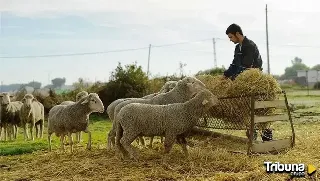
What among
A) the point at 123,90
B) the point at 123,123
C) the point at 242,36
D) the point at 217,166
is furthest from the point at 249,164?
the point at 123,90

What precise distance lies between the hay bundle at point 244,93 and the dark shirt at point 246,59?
513 millimetres

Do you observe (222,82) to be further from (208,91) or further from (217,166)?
(217,166)

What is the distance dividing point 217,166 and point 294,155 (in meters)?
1.87

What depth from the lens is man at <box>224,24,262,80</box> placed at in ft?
34.5

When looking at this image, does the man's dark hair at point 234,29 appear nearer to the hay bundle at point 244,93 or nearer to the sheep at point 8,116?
the hay bundle at point 244,93

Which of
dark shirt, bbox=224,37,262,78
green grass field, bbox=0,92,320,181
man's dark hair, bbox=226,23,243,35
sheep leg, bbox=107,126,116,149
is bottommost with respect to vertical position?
green grass field, bbox=0,92,320,181

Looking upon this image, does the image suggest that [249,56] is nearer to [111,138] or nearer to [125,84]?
[111,138]

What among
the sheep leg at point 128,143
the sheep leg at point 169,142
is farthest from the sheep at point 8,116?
the sheep leg at point 169,142

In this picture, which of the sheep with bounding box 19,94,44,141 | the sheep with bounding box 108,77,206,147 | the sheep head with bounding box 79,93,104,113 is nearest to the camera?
the sheep with bounding box 108,77,206,147

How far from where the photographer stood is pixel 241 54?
10656mm

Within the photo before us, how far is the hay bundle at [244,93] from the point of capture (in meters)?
9.59

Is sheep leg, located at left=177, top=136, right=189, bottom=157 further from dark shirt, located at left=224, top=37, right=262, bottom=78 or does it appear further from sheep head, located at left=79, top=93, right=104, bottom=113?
sheep head, located at left=79, top=93, right=104, bottom=113

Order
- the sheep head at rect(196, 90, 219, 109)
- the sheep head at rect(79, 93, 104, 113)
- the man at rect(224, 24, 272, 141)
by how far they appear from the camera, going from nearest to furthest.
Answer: the sheep head at rect(196, 90, 219, 109), the man at rect(224, 24, 272, 141), the sheep head at rect(79, 93, 104, 113)

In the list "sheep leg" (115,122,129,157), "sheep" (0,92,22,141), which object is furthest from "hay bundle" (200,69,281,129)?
"sheep" (0,92,22,141)
